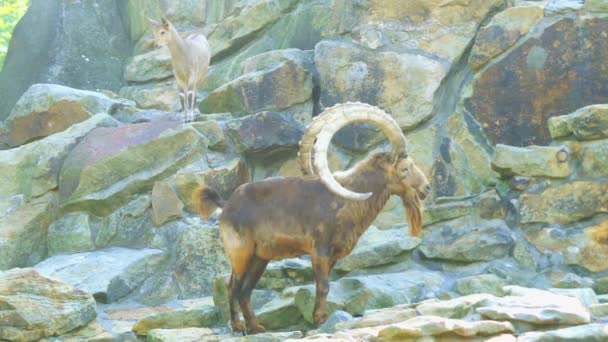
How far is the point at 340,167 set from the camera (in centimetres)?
979

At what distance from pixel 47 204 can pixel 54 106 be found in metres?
1.56

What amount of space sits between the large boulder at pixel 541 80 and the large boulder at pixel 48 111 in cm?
461

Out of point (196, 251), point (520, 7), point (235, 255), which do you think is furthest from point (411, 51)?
point (235, 255)

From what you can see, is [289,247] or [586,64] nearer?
[289,247]

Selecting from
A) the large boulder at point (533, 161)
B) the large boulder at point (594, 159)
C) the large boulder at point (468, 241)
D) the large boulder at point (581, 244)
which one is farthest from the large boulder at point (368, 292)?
the large boulder at point (594, 159)

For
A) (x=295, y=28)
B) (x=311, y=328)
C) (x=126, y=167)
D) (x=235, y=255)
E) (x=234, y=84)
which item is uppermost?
(x=295, y=28)

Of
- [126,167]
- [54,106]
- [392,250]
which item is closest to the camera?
[392,250]

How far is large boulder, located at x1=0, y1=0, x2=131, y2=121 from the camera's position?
12539mm

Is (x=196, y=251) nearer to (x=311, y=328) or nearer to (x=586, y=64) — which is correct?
(x=311, y=328)

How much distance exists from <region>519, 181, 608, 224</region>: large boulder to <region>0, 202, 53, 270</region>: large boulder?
4997mm

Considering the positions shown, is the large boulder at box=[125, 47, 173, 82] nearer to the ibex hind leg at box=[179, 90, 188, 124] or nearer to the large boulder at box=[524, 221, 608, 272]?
the ibex hind leg at box=[179, 90, 188, 124]

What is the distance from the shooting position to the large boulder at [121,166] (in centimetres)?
983

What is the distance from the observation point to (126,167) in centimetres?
996

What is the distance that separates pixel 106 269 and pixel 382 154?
3178 millimetres
